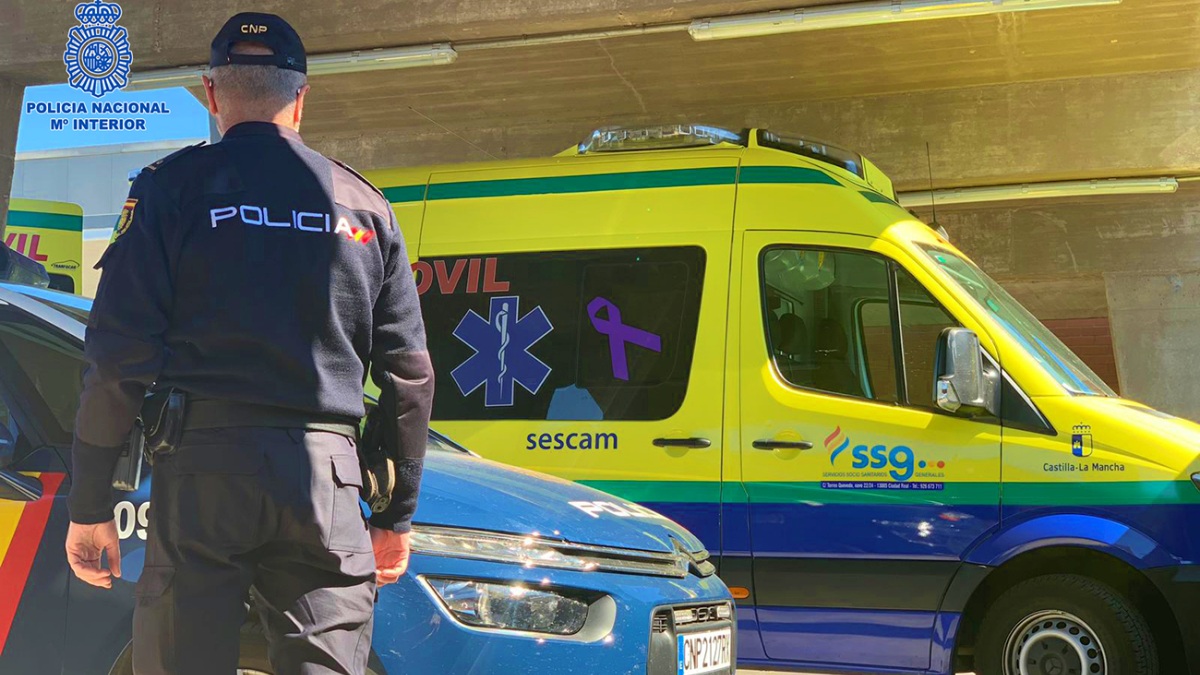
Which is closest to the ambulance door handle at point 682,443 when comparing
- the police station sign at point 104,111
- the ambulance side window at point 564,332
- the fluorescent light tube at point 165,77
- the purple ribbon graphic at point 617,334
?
the ambulance side window at point 564,332

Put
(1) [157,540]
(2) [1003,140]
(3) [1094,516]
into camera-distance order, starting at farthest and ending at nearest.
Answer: (2) [1003,140], (3) [1094,516], (1) [157,540]

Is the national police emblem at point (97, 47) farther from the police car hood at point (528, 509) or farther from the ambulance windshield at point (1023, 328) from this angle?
the police car hood at point (528, 509)

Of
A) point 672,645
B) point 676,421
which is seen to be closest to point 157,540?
point 672,645

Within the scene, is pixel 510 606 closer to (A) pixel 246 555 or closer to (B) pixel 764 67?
(A) pixel 246 555

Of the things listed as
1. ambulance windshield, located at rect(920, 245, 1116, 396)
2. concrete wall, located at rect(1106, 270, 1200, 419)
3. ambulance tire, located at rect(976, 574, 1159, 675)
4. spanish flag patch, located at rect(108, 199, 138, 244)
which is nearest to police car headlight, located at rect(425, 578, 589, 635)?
spanish flag patch, located at rect(108, 199, 138, 244)

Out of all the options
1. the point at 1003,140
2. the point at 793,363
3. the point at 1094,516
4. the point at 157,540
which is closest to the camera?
the point at 157,540

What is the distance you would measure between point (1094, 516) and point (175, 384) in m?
3.84

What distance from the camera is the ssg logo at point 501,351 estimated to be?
18.9 feet

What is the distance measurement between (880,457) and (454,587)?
2735 mm

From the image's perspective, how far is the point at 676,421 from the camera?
18.1ft

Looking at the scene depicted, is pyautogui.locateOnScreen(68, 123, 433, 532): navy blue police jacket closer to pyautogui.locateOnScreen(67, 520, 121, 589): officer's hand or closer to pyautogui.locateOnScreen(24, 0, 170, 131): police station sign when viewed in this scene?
pyautogui.locateOnScreen(67, 520, 121, 589): officer's hand

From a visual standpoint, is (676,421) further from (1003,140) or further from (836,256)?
(1003,140)

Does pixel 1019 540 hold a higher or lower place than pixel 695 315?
lower

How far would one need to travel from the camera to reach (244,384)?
2.28 m
